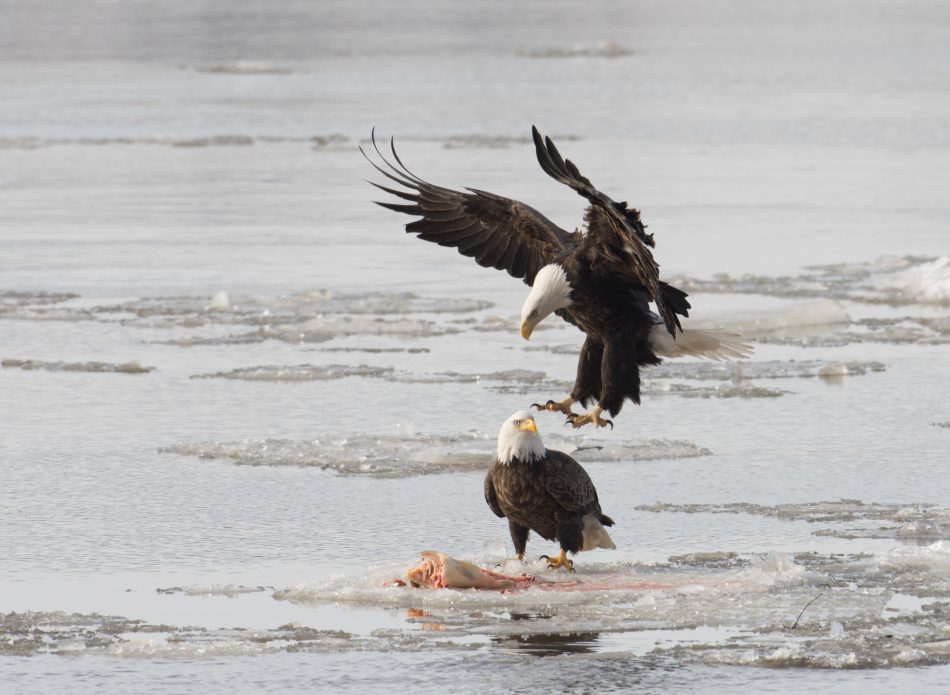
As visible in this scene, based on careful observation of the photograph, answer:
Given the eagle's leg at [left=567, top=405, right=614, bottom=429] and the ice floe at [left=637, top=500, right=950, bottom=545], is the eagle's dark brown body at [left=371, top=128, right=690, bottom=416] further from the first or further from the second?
the ice floe at [left=637, top=500, right=950, bottom=545]

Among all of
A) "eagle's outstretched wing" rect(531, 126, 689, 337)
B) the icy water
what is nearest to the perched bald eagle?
the icy water

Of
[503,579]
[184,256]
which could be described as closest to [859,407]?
[503,579]

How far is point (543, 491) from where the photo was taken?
21.5 ft

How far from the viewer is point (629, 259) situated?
22.6 ft

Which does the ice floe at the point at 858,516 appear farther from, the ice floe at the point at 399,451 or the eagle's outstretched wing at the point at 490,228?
the eagle's outstretched wing at the point at 490,228

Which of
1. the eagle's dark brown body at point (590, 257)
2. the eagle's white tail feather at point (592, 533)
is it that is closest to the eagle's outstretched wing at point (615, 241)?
the eagle's dark brown body at point (590, 257)

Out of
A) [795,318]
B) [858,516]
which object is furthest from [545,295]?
[795,318]

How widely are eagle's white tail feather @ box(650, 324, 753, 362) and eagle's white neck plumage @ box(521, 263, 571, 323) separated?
1.69 ft

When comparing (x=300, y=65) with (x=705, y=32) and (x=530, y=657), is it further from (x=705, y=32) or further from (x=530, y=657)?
(x=530, y=657)

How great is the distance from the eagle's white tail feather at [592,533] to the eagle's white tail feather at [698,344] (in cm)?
97

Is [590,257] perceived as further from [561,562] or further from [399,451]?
[399,451]

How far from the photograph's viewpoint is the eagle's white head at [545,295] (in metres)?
6.86

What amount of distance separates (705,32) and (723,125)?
21760mm

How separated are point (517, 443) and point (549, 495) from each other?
20 cm
